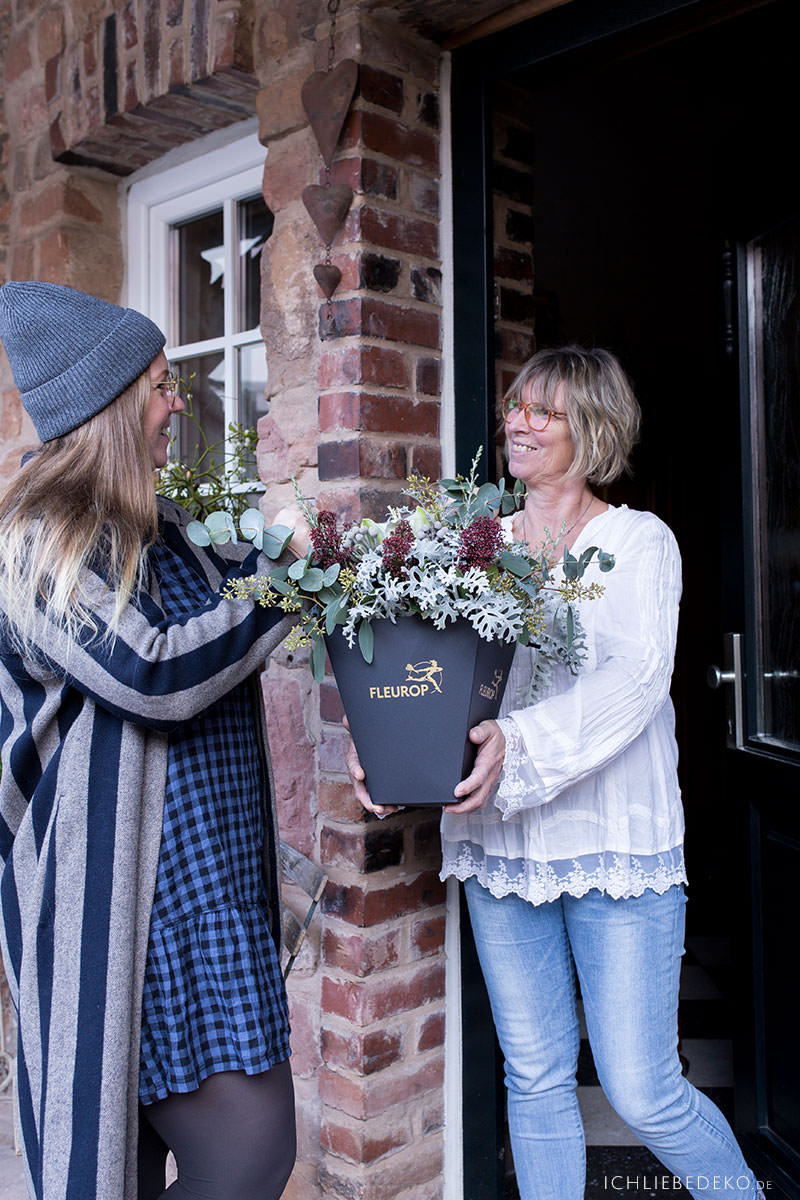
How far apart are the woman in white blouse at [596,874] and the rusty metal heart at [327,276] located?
1.74 feet

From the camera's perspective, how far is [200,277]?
279cm

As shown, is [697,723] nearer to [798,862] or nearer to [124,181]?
[798,862]

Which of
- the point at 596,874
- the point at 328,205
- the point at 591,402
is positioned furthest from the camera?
the point at 328,205

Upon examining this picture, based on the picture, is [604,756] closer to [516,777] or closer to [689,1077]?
[516,777]

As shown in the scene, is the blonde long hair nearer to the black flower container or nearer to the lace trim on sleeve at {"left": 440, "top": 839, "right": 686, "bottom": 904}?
the black flower container

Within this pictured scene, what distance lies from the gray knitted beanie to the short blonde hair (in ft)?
2.61

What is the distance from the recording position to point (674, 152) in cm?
408

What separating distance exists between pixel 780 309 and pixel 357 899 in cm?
158

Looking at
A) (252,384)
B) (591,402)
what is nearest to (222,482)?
(252,384)

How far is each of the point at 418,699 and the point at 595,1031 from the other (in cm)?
75

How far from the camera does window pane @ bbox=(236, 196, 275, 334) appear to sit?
2.61 meters

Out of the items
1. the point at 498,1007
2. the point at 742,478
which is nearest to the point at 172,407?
the point at 498,1007

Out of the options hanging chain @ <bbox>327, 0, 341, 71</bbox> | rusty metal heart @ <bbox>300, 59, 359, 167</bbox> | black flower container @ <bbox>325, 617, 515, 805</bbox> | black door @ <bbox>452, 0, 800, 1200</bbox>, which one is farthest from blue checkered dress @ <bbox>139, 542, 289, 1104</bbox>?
hanging chain @ <bbox>327, 0, 341, 71</bbox>

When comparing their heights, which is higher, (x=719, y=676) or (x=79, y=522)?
(x=79, y=522)
